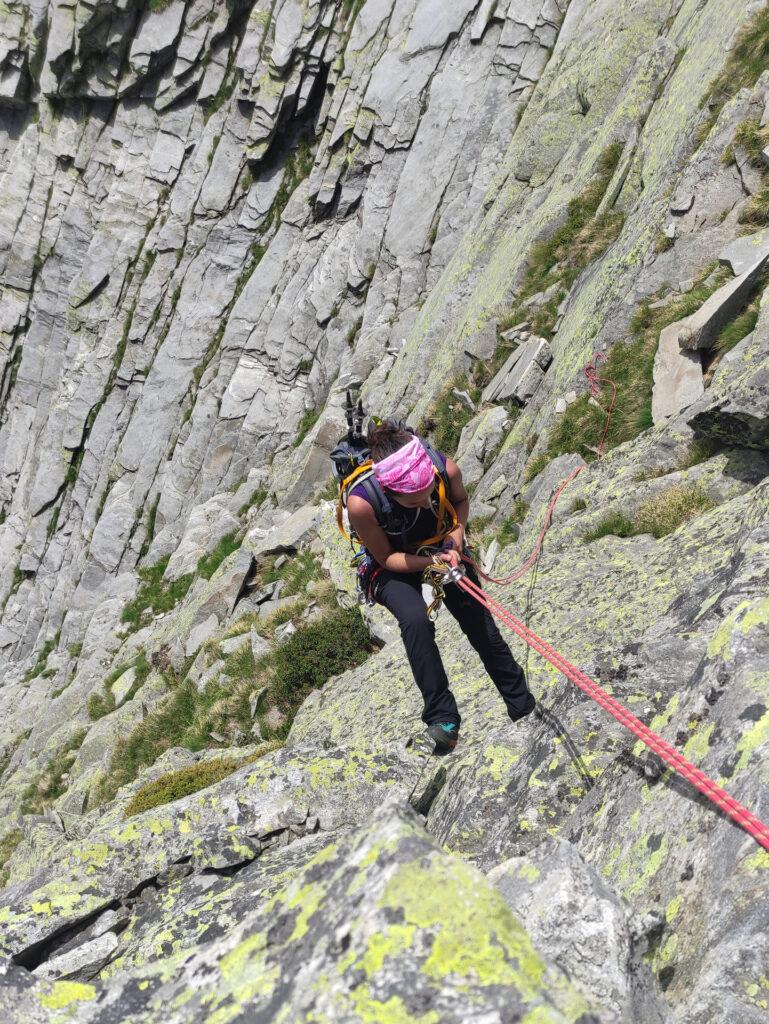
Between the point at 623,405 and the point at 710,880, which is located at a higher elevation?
the point at 623,405

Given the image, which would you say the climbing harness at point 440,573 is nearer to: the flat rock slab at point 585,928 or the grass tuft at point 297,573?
the flat rock slab at point 585,928

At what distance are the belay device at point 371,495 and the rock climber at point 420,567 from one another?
0.04m

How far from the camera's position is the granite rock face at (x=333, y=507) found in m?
3.32

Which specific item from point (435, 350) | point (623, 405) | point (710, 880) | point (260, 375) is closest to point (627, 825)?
point (710, 880)

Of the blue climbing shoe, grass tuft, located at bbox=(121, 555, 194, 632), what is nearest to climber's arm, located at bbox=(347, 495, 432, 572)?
the blue climbing shoe

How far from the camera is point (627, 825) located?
4.33 metres

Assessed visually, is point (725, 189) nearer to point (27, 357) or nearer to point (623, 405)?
point (623, 405)

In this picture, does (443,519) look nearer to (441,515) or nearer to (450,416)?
(441,515)

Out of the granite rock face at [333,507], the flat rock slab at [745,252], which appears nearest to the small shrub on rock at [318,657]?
the granite rock face at [333,507]

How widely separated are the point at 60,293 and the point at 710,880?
50.1 meters

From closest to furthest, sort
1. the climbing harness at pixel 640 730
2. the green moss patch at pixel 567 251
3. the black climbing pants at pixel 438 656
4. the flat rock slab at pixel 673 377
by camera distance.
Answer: the climbing harness at pixel 640 730 → the black climbing pants at pixel 438 656 → the flat rock slab at pixel 673 377 → the green moss patch at pixel 567 251

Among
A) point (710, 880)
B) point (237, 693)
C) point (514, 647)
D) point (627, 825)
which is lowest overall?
point (237, 693)

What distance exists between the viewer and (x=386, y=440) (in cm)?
682

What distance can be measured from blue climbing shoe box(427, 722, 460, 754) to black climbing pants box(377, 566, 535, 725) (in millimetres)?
52
